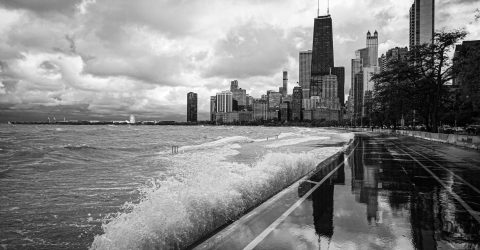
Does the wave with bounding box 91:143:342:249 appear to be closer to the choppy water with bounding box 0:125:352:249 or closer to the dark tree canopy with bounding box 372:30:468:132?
the choppy water with bounding box 0:125:352:249

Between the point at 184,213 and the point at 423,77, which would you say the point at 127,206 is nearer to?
the point at 184,213

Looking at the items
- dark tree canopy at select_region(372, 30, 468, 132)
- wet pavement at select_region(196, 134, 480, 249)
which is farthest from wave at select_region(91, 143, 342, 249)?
dark tree canopy at select_region(372, 30, 468, 132)

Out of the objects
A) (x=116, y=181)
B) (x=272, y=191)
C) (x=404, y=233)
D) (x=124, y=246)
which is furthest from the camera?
(x=116, y=181)

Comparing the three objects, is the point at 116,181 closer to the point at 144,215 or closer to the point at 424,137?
the point at 144,215

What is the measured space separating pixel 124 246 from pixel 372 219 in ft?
16.2

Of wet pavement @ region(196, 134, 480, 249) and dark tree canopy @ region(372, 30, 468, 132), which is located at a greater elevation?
dark tree canopy @ region(372, 30, 468, 132)

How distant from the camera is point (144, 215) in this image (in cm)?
642

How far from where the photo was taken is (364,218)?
25.1 ft

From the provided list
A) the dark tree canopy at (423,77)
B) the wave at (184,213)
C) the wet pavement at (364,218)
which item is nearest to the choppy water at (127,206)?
the wave at (184,213)

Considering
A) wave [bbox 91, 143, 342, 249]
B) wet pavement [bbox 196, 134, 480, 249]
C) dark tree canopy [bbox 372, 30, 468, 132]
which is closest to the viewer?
wave [bbox 91, 143, 342, 249]

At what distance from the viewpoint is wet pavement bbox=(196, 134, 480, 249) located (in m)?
6.06

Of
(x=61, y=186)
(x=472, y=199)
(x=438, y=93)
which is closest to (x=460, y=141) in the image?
(x=438, y=93)

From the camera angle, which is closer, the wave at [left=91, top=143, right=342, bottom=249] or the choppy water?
the wave at [left=91, top=143, right=342, bottom=249]

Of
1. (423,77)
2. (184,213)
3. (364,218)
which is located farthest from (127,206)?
(423,77)
